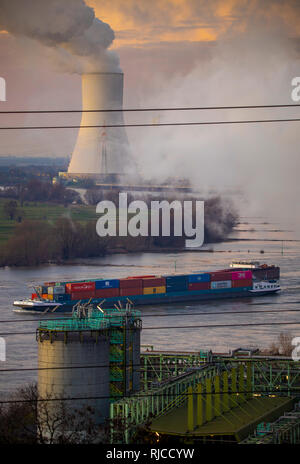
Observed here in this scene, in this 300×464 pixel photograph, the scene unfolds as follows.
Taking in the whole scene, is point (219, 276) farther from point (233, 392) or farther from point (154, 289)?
point (233, 392)

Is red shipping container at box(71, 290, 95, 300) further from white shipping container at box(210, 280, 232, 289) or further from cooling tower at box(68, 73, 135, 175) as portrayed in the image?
cooling tower at box(68, 73, 135, 175)

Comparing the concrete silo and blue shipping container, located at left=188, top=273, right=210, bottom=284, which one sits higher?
blue shipping container, located at left=188, top=273, right=210, bottom=284

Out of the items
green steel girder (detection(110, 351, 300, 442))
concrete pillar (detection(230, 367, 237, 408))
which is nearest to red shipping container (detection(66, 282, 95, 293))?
green steel girder (detection(110, 351, 300, 442))

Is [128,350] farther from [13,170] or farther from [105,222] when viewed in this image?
[13,170]

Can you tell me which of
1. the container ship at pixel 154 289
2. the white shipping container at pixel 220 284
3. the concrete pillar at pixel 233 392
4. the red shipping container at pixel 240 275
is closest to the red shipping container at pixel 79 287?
the container ship at pixel 154 289

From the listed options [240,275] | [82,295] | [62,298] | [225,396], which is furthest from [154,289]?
[225,396]

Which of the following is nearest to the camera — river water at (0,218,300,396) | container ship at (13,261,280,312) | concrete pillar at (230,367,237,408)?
concrete pillar at (230,367,237,408)

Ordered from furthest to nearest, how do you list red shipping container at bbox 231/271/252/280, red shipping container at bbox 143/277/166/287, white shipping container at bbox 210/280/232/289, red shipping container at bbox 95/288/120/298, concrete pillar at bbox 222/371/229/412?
red shipping container at bbox 231/271/252/280 < white shipping container at bbox 210/280/232/289 < red shipping container at bbox 143/277/166/287 < red shipping container at bbox 95/288/120/298 < concrete pillar at bbox 222/371/229/412
